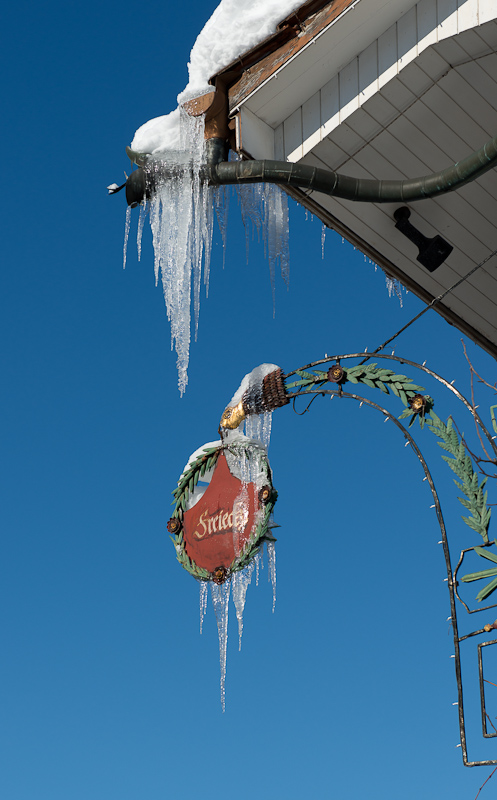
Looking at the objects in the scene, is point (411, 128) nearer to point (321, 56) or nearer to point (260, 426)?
point (321, 56)

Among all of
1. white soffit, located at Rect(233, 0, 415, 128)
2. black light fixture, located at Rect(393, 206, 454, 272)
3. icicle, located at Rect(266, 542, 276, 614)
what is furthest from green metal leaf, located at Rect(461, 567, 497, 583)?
white soffit, located at Rect(233, 0, 415, 128)

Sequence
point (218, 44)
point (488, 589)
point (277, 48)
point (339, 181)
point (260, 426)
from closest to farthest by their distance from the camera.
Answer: point (488, 589) → point (339, 181) → point (277, 48) → point (218, 44) → point (260, 426)

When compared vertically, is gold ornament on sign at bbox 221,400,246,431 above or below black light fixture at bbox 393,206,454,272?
below

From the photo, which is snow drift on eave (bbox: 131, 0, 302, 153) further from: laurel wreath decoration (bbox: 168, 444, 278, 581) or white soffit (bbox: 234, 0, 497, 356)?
laurel wreath decoration (bbox: 168, 444, 278, 581)

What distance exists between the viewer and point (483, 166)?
5.65 meters

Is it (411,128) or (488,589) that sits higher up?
(411,128)

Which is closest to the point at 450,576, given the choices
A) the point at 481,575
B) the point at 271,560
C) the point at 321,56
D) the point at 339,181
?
the point at 481,575

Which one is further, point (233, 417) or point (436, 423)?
point (233, 417)

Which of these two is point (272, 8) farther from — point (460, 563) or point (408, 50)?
point (460, 563)

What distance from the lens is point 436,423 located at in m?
5.80

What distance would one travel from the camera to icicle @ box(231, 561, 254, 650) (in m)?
6.64

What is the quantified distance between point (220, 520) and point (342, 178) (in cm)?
240

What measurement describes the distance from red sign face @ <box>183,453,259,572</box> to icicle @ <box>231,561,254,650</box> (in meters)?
0.11

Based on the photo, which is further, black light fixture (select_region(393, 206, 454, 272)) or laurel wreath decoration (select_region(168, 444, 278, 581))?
black light fixture (select_region(393, 206, 454, 272))
